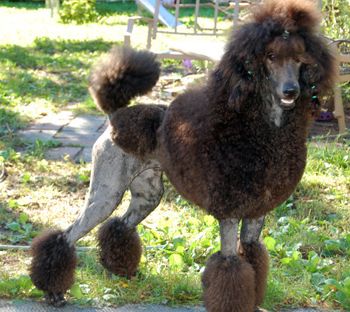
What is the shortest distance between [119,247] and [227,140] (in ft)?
3.44

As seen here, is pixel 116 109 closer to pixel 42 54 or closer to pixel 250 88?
pixel 250 88

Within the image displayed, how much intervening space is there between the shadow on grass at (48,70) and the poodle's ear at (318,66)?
200 inches

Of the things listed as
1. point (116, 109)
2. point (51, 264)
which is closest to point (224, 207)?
point (116, 109)

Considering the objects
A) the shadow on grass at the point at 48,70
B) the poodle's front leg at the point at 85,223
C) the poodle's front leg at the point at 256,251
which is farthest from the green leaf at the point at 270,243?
the shadow on grass at the point at 48,70

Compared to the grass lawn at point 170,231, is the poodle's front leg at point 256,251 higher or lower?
higher

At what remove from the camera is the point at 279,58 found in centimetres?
264

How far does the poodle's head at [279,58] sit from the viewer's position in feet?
8.63

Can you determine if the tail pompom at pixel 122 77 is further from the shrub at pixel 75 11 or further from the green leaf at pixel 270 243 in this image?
the shrub at pixel 75 11

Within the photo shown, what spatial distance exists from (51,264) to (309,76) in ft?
5.14

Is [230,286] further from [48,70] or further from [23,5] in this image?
[23,5]

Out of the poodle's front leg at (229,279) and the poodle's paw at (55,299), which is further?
the poodle's paw at (55,299)

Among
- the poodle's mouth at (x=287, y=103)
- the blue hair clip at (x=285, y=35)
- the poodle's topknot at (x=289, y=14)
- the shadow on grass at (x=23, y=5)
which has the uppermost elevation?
the poodle's topknot at (x=289, y=14)

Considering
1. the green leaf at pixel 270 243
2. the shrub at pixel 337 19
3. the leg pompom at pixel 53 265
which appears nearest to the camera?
the leg pompom at pixel 53 265

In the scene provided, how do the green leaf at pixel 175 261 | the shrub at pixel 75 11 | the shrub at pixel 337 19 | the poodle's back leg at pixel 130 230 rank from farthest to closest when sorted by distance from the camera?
the shrub at pixel 75 11 < the shrub at pixel 337 19 < the green leaf at pixel 175 261 < the poodle's back leg at pixel 130 230
